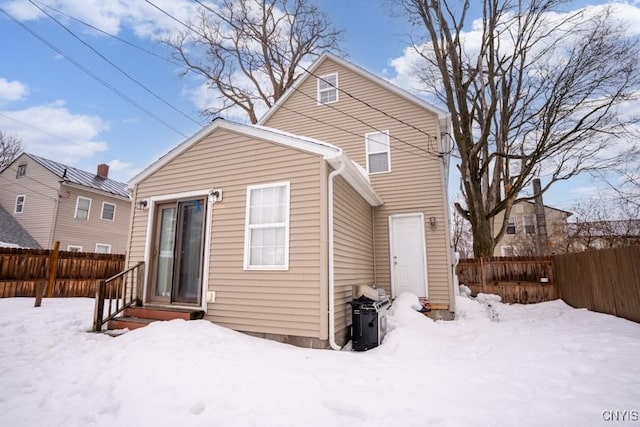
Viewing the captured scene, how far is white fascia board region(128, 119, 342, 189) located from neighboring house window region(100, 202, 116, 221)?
1426 centimetres

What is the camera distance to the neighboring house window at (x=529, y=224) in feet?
72.2

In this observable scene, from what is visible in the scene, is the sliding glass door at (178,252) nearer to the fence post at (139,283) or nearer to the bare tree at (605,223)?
the fence post at (139,283)

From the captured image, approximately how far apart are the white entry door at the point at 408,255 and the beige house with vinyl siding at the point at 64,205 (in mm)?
17077

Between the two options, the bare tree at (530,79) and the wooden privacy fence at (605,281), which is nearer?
the wooden privacy fence at (605,281)

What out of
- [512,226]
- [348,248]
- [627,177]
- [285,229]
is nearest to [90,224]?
[285,229]

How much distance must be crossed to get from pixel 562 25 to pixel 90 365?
15.8m

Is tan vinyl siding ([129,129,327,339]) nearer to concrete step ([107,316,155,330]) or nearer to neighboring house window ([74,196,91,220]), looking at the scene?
concrete step ([107,316,155,330])

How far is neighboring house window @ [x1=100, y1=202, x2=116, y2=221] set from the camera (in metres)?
18.3

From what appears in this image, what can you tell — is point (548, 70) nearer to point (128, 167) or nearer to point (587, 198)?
point (587, 198)

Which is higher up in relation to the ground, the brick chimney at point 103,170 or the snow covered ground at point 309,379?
the brick chimney at point 103,170

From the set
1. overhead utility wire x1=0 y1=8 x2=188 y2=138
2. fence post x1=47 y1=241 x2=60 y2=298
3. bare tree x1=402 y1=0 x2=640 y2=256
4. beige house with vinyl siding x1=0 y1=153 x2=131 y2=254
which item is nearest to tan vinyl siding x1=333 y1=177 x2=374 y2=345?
bare tree x1=402 y1=0 x2=640 y2=256

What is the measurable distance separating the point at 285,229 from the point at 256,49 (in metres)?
13.3

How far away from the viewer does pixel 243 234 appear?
5.60 metres

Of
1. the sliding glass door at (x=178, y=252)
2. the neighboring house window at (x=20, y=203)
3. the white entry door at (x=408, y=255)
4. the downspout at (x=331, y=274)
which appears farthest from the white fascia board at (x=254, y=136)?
the neighboring house window at (x=20, y=203)
